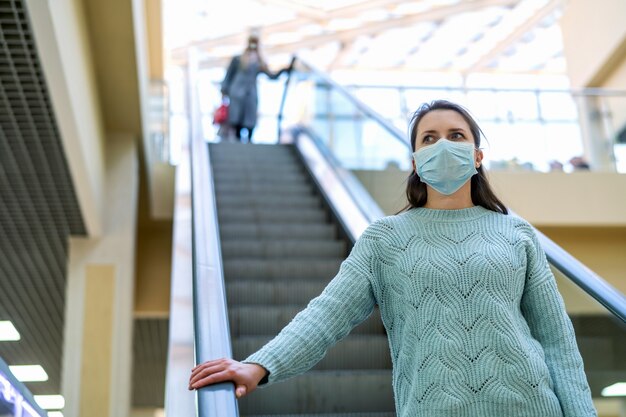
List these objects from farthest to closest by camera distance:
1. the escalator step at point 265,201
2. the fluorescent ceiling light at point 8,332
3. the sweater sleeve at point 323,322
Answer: the fluorescent ceiling light at point 8,332
the escalator step at point 265,201
the sweater sleeve at point 323,322

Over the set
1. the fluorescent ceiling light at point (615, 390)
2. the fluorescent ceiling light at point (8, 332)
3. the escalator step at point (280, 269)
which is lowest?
the fluorescent ceiling light at point (615, 390)

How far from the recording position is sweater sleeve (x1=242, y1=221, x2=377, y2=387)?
2.01m

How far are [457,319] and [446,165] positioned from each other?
0.44 metres

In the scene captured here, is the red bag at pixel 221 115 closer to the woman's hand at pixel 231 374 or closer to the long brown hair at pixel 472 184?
the long brown hair at pixel 472 184

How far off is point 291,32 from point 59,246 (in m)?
10.9

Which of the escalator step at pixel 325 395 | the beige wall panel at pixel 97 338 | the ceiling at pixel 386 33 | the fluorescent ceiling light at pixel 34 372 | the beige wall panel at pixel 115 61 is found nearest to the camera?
the escalator step at pixel 325 395

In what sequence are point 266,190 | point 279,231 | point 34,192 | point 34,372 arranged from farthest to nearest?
point 34,372, point 34,192, point 266,190, point 279,231

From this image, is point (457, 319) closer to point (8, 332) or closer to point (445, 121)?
point (445, 121)

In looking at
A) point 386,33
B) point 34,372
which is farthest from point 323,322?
point 386,33

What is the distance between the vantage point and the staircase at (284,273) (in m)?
3.80

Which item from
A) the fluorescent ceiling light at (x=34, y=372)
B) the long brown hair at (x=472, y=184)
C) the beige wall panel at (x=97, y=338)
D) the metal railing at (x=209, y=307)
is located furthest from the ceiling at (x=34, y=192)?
the long brown hair at (x=472, y=184)

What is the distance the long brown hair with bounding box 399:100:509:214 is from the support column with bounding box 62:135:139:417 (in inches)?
255

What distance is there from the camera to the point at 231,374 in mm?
2020

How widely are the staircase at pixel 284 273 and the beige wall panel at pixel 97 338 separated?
1.80 meters
